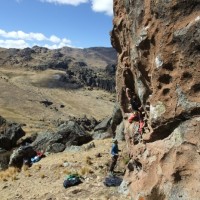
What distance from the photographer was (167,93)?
56.3 ft

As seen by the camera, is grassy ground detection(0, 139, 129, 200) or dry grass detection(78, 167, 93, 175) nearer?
grassy ground detection(0, 139, 129, 200)

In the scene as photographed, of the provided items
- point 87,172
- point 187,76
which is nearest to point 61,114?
point 87,172

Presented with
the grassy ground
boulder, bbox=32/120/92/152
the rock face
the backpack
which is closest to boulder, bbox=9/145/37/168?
the grassy ground

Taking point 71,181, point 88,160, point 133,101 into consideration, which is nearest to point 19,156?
point 88,160

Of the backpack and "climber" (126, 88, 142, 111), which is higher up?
"climber" (126, 88, 142, 111)

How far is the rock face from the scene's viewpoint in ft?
52.3

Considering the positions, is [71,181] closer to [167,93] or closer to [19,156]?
[167,93]

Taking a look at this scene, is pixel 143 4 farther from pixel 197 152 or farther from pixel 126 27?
pixel 197 152

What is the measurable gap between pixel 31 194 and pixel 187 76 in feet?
49.0

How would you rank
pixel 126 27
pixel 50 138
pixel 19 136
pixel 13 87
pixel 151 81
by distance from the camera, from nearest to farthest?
pixel 151 81
pixel 126 27
pixel 50 138
pixel 19 136
pixel 13 87

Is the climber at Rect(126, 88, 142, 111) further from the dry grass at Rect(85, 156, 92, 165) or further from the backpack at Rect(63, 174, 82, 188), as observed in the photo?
the dry grass at Rect(85, 156, 92, 165)

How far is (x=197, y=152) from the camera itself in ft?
51.5

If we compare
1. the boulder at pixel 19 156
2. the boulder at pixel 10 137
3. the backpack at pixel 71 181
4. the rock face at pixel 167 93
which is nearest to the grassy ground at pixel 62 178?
the backpack at pixel 71 181

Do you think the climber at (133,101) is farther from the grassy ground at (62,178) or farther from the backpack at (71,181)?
the backpack at (71,181)
